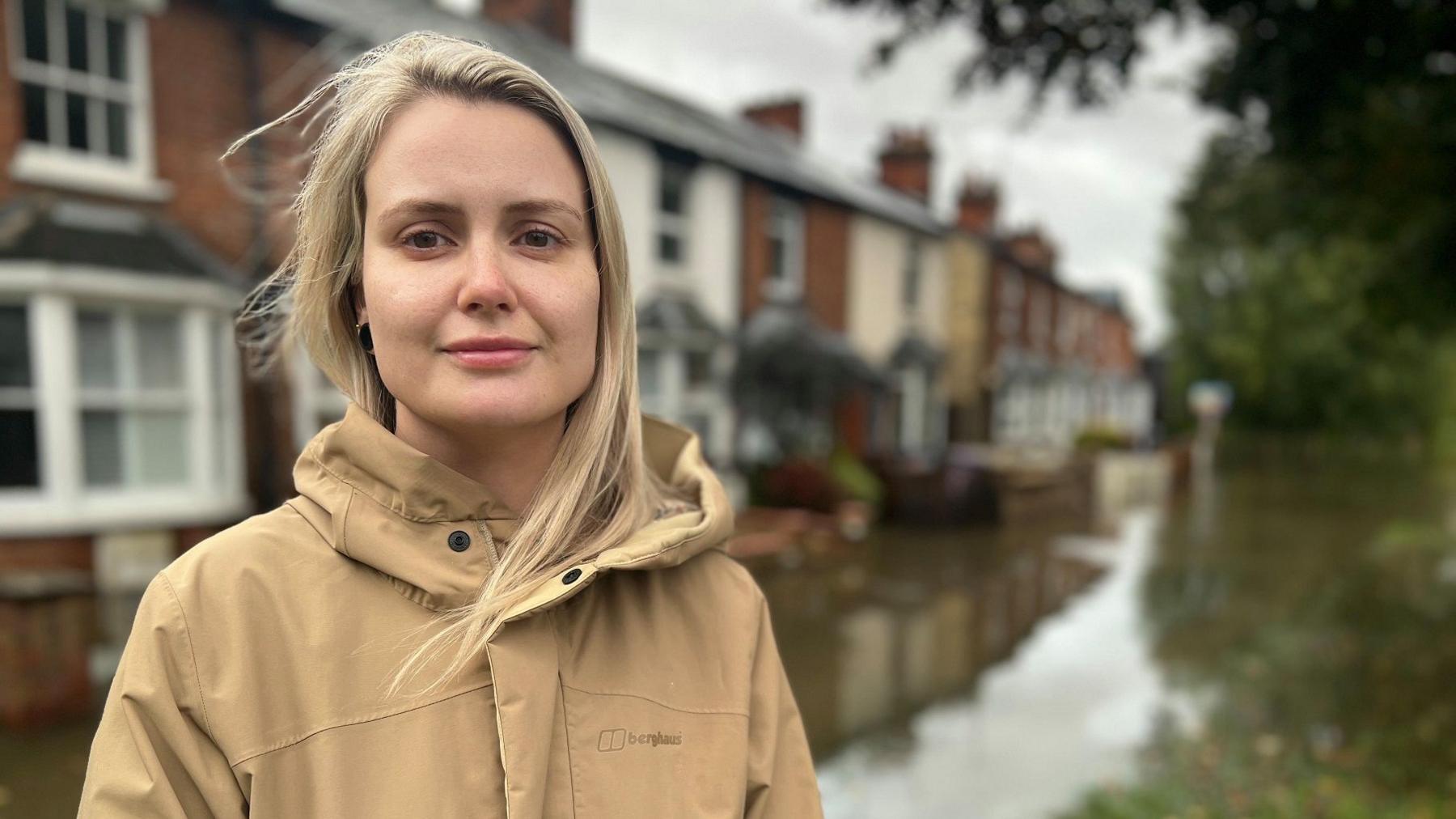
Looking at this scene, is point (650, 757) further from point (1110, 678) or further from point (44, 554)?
point (44, 554)

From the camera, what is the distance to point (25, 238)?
6.11 metres

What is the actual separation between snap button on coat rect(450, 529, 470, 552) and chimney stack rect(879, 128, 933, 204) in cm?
1950

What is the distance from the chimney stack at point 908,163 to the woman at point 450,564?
1937 centimetres

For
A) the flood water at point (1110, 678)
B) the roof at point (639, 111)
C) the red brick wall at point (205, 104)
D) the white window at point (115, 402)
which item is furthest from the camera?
the roof at point (639, 111)

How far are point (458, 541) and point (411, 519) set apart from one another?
7 cm

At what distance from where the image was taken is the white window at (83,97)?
634cm

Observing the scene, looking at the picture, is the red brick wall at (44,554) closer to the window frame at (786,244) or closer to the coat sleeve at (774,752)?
the coat sleeve at (774,752)

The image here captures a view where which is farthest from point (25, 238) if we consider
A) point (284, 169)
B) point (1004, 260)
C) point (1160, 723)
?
point (1004, 260)

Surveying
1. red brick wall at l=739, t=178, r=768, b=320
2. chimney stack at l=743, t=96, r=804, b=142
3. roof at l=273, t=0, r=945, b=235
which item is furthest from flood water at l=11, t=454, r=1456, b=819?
chimney stack at l=743, t=96, r=804, b=142

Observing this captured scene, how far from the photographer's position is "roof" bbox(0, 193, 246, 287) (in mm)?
6125

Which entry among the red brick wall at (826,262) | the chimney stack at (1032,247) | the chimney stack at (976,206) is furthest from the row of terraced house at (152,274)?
the chimney stack at (1032,247)

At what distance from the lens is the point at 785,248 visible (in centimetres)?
1369

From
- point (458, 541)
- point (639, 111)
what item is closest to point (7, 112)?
point (639, 111)

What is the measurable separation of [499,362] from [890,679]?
18.7 feet
